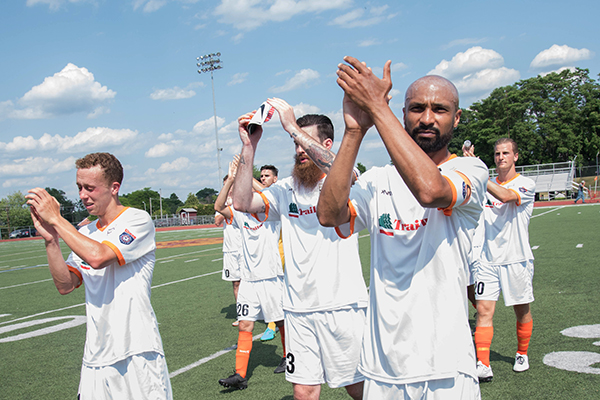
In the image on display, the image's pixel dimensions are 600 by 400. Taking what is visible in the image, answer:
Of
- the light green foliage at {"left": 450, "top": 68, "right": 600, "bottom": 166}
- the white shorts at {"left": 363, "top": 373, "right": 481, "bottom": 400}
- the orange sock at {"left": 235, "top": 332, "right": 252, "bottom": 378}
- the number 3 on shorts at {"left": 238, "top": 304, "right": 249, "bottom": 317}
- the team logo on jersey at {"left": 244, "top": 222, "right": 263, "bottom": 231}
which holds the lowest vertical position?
the orange sock at {"left": 235, "top": 332, "right": 252, "bottom": 378}

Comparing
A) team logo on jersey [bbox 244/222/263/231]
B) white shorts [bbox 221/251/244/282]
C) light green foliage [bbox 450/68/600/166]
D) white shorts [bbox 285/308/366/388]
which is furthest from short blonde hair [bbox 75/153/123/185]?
light green foliage [bbox 450/68/600/166]

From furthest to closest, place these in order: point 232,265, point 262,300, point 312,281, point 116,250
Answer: point 232,265, point 262,300, point 312,281, point 116,250

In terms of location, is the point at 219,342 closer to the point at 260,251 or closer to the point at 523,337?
the point at 260,251

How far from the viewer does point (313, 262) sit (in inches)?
137

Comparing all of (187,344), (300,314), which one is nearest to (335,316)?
(300,314)

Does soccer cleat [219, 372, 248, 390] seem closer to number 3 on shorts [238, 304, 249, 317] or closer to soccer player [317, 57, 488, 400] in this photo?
number 3 on shorts [238, 304, 249, 317]

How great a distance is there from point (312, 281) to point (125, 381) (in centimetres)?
145

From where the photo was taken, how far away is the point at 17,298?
37.9ft

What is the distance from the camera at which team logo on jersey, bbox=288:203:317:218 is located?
3.56m

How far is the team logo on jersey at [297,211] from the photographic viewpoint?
356 cm

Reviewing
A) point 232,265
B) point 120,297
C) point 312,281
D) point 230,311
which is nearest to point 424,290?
point 312,281

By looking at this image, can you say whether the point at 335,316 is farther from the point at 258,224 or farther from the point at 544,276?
the point at 544,276

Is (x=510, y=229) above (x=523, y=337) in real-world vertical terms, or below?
above

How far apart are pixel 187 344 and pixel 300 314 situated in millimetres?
3806
